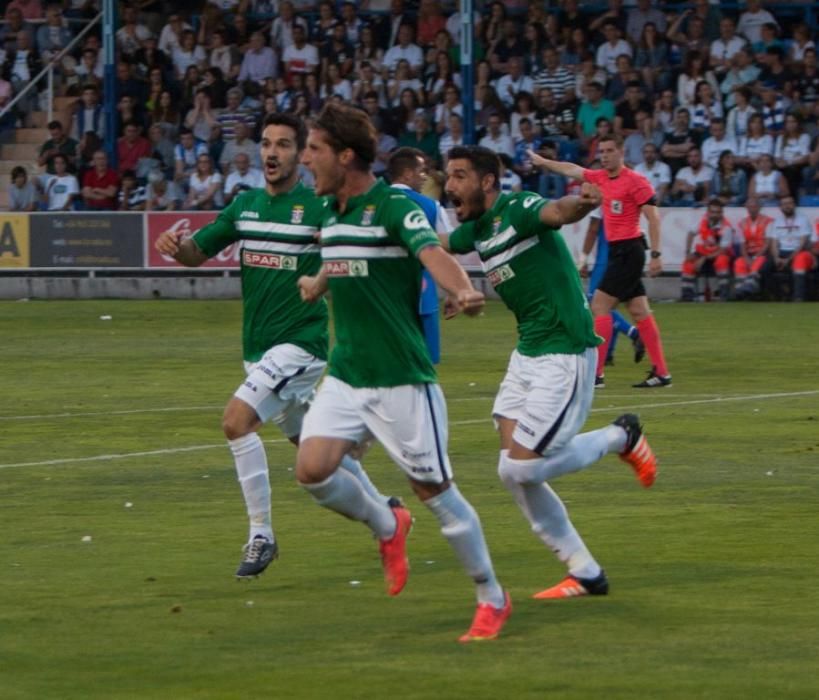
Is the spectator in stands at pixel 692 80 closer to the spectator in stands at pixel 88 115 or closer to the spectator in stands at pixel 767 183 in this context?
the spectator in stands at pixel 767 183

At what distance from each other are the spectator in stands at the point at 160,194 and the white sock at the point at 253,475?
956 inches

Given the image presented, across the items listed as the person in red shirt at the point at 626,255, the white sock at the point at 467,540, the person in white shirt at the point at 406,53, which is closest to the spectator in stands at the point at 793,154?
the person in white shirt at the point at 406,53

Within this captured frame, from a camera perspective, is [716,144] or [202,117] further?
[202,117]

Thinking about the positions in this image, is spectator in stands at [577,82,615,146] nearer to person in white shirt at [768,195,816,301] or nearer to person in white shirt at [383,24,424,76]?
person in white shirt at [768,195,816,301]

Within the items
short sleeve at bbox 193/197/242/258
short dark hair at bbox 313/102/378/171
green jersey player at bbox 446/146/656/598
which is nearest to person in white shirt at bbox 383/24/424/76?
short sleeve at bbox 193/197/242/258

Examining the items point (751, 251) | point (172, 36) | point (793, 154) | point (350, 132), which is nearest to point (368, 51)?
point (172, 36)

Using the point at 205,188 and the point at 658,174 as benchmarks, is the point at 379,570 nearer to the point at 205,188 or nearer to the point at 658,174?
the point at 658,174

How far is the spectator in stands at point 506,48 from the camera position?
3403 cm

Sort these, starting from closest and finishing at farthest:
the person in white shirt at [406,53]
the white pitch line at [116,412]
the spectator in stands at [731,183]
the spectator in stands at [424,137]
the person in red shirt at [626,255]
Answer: the white pitch line at [116,412]
the person in red shirt at [626,255]
the spectator in stands at [731,183]
the spectator in stands at [424,137]
the person in white shirt at [406,53]

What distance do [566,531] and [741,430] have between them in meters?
6.74

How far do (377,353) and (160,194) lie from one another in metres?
26.3

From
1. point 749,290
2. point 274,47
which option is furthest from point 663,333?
point 274,47

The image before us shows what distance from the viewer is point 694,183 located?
30.7 m

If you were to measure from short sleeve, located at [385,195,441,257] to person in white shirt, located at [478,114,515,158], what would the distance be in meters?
24.3
